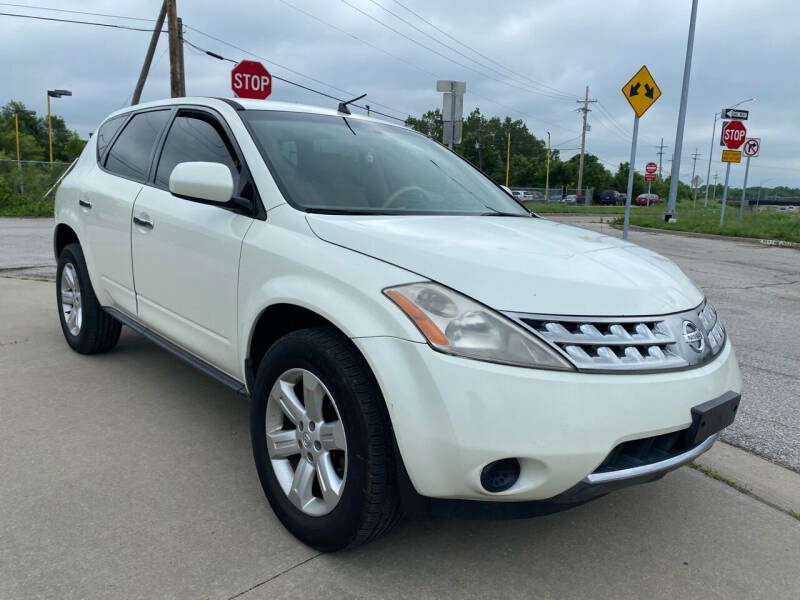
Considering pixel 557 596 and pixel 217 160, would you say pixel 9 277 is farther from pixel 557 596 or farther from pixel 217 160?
pixel 557 596

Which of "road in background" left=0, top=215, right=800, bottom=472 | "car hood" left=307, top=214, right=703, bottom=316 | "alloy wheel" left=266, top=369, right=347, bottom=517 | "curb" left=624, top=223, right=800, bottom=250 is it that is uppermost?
"car hood" left=307, top=214, right=703, bottom=316

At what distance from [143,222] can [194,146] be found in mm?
492

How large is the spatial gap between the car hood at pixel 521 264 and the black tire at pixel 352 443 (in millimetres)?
356

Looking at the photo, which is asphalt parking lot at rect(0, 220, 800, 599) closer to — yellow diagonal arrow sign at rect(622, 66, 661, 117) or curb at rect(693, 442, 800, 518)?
curb at rect(693, 442, 800, 518)

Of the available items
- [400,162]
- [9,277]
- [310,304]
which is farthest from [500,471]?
[9,277]

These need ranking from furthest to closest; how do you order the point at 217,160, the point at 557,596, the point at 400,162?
the point at 400,162, the point at 217,160, the point at 557,596

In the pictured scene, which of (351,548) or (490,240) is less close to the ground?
(490,240)

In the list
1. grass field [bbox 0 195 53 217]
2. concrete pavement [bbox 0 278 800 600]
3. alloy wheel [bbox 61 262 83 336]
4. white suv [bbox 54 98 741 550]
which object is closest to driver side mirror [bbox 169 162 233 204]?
white suv [bbox 54 98 741 550]

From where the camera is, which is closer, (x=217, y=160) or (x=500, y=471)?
(x=500, y=471)

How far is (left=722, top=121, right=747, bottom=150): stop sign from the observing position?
1898cm

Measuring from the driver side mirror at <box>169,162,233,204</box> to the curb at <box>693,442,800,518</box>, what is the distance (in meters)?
2.34

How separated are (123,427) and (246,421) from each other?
0.62m

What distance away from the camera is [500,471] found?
2.02 m

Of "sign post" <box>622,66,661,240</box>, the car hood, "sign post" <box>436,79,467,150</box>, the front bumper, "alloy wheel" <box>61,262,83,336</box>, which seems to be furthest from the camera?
"sign post" <box>436,79,467,150</box>
